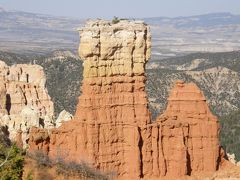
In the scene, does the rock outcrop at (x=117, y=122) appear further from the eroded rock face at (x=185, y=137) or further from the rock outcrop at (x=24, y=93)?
the rock outcrop at (x=24, y=93)

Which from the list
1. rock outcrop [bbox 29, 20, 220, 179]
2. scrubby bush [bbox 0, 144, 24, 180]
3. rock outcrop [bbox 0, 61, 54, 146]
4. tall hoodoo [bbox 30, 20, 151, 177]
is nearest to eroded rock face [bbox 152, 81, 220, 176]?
rock outcrop [bbox 29, 20, 220, 179]

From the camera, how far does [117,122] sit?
1539 inches

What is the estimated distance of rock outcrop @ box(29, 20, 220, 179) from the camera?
38.5 metres

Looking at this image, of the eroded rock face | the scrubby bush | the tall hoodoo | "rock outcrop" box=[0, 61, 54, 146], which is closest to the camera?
the scrubby bush

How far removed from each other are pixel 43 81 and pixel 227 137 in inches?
1196

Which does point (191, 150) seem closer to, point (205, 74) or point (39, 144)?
point (39, 144)

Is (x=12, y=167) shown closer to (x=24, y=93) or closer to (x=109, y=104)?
(x=109, y=104)

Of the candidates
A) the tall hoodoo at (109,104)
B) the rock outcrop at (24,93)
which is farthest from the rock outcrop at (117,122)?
the rock outcrop at (24,93)

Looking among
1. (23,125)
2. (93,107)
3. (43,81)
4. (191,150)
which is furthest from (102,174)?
(43,81)

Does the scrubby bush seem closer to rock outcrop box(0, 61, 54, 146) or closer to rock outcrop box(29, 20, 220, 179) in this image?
rock outcrop box(29, 20, 220, 179)

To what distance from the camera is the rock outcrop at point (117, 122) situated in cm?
3850

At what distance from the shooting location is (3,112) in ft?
181

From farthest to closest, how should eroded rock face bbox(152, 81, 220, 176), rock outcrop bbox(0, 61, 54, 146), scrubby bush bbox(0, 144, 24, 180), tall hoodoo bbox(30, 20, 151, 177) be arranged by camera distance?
rock outcrop bbox(0, 61, 54, 146)
eroded rock face bbox(152, 81, 220, 176)
tall hoodoo bbox(30, 20, 151, 177)
scrubby bush bbox(0, 144, 24, 180)

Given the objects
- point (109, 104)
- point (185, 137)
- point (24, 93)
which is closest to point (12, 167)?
point (109, 104)
